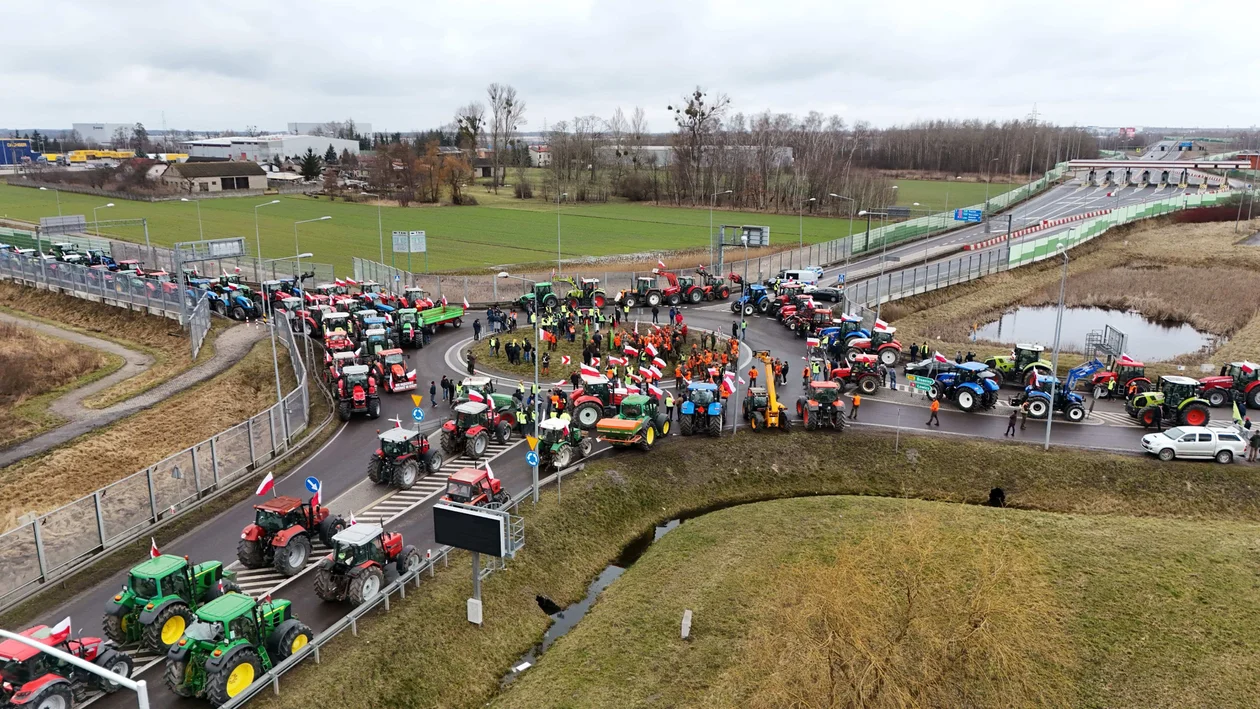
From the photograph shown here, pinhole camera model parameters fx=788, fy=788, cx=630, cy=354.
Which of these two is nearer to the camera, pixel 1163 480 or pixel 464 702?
pixel 464 702

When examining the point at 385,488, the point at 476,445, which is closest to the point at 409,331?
the point at 476,445

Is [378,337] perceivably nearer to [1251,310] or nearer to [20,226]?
[1251,310]

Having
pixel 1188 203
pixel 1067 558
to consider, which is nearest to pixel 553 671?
pixel 1067 558

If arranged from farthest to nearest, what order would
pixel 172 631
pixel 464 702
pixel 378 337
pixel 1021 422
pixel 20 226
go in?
pixel 20 226
pixel 378 337
pixel 1021 422
pixel 464 702
pixel 172 631

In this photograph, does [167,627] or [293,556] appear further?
[293,556]

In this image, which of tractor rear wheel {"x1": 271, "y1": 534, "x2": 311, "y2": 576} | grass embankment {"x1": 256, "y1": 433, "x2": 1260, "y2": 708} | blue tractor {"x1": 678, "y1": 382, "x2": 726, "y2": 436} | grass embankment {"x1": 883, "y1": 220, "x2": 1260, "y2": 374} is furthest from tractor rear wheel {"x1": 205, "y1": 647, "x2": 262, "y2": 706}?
grass embankment {"x1": 883, "y1": 220, "x2": 1260, "y2": 374}

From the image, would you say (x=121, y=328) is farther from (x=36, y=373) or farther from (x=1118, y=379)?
(x=1118, y=379)
